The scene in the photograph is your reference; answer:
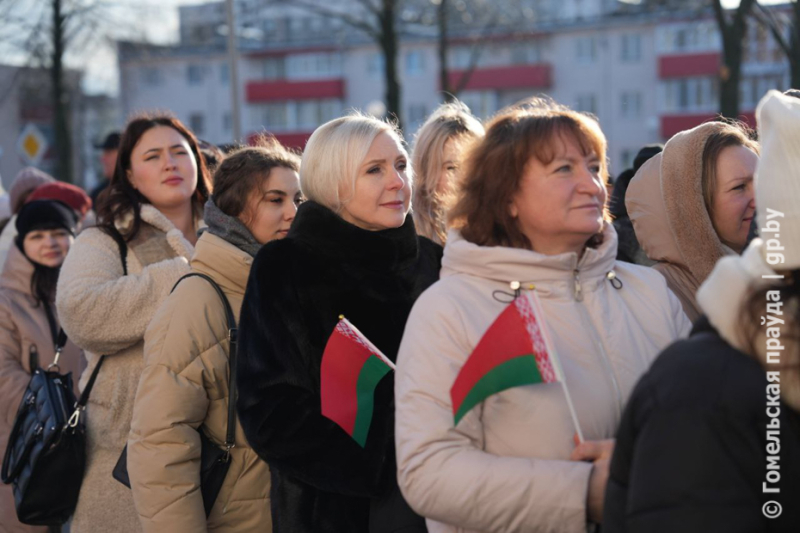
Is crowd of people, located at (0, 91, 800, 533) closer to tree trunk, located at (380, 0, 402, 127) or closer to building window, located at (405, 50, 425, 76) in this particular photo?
tree trunk, located at (380, 0, 402, 127)

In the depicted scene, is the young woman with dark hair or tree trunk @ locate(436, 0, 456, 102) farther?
tree trunk @ locate(436, 0, 456, 102)

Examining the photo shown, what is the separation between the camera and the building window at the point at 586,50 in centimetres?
5566

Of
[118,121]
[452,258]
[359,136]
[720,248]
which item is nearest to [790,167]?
[452,258]

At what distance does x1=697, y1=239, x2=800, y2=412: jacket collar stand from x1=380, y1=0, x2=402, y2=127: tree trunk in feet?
62.1

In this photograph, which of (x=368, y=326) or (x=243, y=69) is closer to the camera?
(x=368, y=326)

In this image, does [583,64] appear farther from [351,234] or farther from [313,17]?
[351,234]

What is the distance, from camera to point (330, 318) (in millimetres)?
3449

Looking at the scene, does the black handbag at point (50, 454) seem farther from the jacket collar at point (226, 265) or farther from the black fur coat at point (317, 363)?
the black fur coat at point (317, 363)

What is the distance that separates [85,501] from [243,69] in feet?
208

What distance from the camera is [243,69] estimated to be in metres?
65.8

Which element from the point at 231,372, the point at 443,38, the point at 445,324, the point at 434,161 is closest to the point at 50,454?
the point at 231,372

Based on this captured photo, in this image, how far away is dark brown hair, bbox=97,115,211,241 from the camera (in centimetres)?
474

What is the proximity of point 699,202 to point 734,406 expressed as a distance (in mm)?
1863

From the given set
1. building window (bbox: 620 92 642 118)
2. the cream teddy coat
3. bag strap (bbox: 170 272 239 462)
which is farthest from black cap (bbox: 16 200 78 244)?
building window (bbox: 620 92 642 118)
